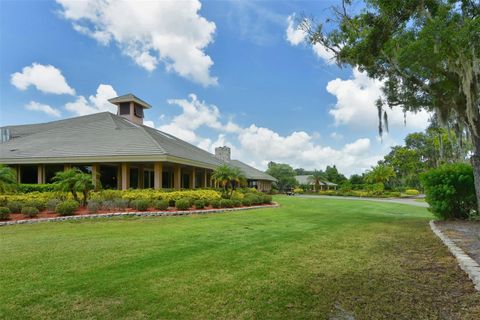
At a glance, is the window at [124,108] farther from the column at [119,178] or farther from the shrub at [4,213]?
the shrub at [4,213]

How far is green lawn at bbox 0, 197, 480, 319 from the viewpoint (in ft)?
11.8

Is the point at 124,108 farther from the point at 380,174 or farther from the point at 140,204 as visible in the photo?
the point at 380,174

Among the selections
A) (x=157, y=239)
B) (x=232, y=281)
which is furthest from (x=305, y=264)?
(x=157, y=239)

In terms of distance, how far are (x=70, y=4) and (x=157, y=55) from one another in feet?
19.9

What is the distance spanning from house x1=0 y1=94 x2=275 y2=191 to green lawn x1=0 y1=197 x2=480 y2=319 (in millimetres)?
9281

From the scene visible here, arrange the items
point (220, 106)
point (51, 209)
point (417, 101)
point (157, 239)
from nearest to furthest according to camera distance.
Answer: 1. point (157, 239)
2. point (417, 101)
3. point (51, 209)
4. point (220, 106)

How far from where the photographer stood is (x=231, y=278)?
4.68 m

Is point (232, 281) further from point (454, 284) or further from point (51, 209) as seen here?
point (51, 209)

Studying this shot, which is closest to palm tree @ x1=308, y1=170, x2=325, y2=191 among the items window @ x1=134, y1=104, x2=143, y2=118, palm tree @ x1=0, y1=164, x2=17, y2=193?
window @ x1=134, y1=104, x2=143, y2=118

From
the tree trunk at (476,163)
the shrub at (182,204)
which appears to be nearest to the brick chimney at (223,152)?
the shrub at (182,204)

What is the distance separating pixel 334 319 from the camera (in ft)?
11.0

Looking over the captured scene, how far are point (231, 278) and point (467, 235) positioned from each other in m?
6.53

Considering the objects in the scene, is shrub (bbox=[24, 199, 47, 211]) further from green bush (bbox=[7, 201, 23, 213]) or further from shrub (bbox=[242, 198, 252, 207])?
shrub (bbox=[242, 198, 252, 207])

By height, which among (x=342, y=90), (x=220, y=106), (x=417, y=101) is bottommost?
(x=417, y=101)
